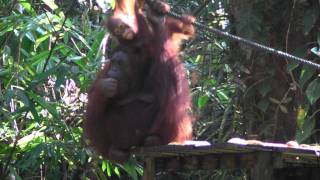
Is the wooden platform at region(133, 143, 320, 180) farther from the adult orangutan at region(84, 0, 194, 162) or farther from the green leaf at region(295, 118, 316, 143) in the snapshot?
the green leaf at region(295, 118, 316, 143)

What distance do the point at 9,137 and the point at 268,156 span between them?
284 centimetres

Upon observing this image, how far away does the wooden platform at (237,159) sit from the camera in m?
2.99

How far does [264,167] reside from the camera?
118 inches

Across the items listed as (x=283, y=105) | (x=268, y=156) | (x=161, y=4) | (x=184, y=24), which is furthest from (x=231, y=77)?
(x=268, y=156)

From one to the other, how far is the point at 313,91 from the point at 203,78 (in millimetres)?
1197

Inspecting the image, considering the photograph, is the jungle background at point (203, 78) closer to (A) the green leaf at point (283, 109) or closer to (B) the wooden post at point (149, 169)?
(A) the green leaf at point (283, 109)

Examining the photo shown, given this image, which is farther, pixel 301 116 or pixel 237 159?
pixel 301 116

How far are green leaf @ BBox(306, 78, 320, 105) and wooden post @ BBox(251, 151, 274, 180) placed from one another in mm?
985

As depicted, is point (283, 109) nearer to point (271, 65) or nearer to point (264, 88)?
point (264, 88)

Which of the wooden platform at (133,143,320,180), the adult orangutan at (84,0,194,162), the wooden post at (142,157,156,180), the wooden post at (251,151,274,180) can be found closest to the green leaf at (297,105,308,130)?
the wooden platform at (133,143,320,180)

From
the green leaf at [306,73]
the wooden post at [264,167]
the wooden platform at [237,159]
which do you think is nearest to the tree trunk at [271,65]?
the green leaf at [306,73]

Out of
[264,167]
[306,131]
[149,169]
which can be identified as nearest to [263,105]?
[306,131]

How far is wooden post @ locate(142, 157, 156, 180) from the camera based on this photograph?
3.56 m

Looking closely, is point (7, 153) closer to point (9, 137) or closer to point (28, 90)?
point (9, 137)
